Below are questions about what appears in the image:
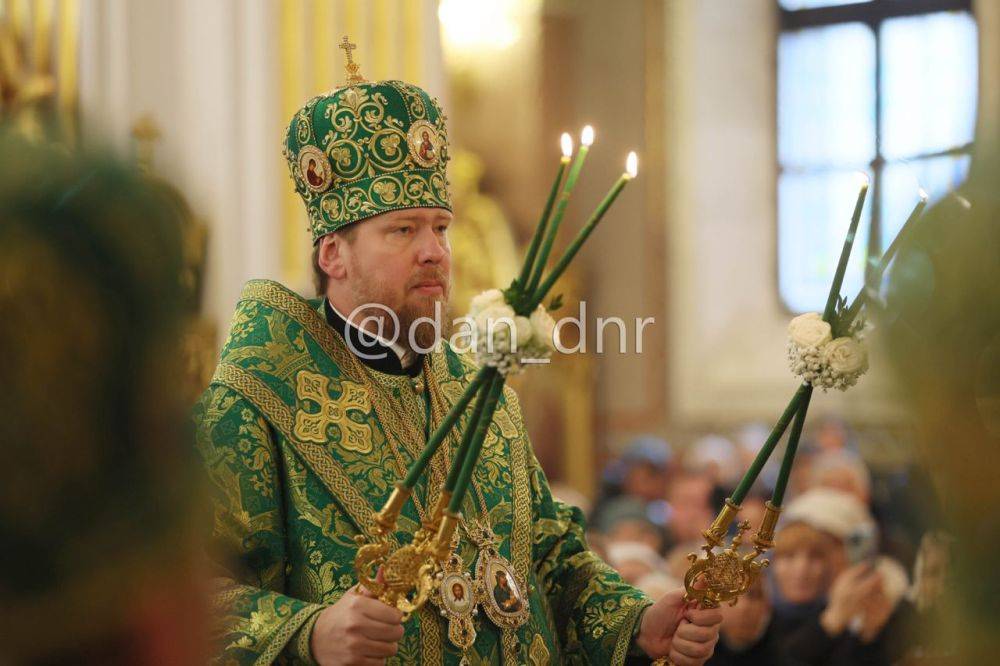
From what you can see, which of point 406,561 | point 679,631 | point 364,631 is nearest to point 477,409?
point 406,561

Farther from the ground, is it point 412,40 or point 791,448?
point 412,40

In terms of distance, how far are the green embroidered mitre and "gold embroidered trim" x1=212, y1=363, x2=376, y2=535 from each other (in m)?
0.52

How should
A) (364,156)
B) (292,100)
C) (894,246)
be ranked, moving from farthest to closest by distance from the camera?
(292,100)
(364,156)
(894,246)

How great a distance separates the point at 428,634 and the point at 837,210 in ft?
28.7

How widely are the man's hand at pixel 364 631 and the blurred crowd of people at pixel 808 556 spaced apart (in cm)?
191

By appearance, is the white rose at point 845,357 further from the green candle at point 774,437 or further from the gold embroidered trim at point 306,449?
the gold embroidered trim at point 306,449

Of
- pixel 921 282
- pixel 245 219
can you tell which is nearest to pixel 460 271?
pixel 245 219

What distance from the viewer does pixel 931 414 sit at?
1297mm

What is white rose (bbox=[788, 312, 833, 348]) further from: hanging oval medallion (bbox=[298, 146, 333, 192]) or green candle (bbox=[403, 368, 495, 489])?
hanging oval medallion (bbox=[298, 146, 333, 192])

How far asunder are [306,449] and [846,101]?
8.72 m

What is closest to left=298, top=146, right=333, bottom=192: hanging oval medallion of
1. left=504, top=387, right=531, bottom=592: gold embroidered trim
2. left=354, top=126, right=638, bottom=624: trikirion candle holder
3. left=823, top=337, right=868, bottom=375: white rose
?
left=504, top=387, right=531, bottom=592: gold embroidered trim

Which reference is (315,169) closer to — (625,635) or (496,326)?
(496,326)

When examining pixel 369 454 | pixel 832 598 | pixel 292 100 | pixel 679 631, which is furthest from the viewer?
pixel 292 100

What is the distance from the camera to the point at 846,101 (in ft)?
36.2
